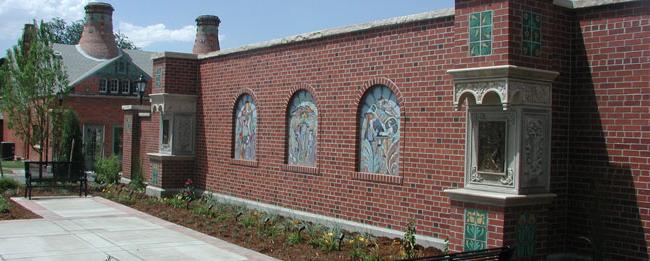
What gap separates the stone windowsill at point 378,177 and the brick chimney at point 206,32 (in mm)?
31396

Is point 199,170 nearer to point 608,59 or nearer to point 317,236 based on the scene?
point 317,236

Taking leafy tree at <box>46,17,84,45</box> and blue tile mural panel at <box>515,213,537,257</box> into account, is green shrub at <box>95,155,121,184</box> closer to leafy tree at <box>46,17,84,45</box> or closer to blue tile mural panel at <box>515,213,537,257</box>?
blue tile mural panel at <box>515,213,537,257</box>

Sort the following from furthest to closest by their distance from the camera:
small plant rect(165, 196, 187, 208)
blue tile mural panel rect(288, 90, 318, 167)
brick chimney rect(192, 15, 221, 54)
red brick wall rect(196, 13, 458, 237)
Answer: brick chimney rect(192, 15, 221, 54)
small plant rect(165, 196, 187, 208)
blue tile mural panel rect(288, 90, 318, 167)
red brick wall rect(196, 13, 458, 237)

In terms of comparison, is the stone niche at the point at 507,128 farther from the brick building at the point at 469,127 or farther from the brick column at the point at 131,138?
the brick column at the point at 131,138

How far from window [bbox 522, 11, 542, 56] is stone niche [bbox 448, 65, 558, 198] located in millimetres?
305

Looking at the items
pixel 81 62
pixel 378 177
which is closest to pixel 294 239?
pixel 378 177

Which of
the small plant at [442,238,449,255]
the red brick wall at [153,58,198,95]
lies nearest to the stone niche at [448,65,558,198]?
the small plant at [442,238,449,255]

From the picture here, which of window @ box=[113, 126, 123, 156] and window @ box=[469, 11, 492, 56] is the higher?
window @ box=[469, 11, 492, 56]

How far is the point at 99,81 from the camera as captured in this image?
115ft

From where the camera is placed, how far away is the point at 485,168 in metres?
8.25

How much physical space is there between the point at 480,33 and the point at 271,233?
206 inches

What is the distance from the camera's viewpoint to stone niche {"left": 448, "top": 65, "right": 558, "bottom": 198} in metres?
7.89

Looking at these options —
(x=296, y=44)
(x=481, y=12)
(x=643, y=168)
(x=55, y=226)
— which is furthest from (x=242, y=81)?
(x=643, y=168)

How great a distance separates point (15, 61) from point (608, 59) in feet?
60.9
